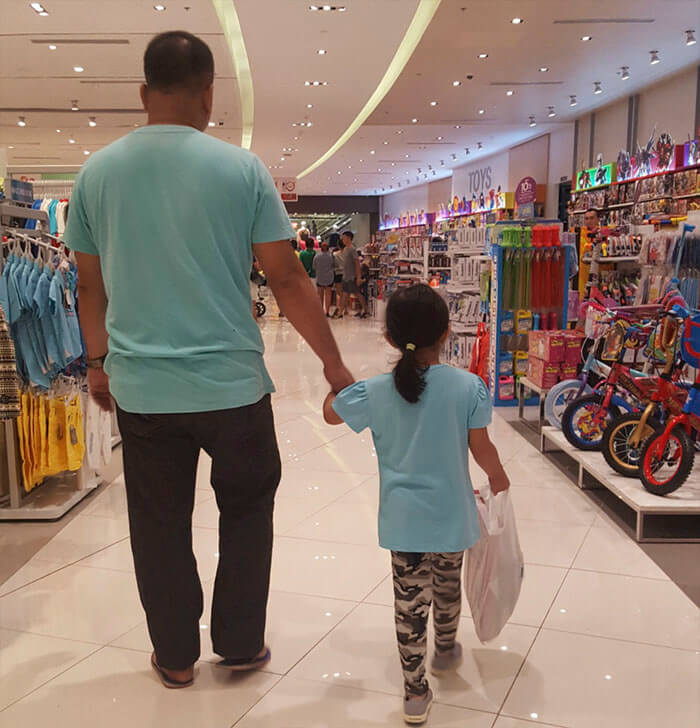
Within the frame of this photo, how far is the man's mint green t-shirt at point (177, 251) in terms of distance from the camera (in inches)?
71.5

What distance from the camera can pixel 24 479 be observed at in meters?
3.70

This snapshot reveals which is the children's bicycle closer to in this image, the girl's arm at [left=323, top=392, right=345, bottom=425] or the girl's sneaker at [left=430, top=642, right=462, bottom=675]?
the girl's sneaker at [left=430, top=642, right=462, bottom=675]

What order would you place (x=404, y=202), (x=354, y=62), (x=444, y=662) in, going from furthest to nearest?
(x=404, y=202) < (x=354, y=62) < (x=444, y=662)

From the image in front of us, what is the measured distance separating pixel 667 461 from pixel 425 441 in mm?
2045

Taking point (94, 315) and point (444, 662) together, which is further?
point (444, 662)

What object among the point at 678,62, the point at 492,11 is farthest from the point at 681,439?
the point at 678,62

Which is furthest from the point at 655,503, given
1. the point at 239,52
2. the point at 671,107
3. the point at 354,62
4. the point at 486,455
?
the point at 671,107

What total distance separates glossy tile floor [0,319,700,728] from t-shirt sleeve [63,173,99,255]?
1277 millimetres

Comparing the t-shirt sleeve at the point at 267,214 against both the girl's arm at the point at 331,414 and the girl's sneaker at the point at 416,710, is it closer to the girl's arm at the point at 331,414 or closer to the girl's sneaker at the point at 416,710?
the girl's arm at the point at 331,414

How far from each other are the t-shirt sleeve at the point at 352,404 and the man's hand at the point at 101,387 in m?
0.69

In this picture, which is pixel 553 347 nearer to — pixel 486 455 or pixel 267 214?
pixel 486 455

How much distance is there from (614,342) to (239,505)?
269 centimetres

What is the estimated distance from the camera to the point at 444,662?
2.26 metres

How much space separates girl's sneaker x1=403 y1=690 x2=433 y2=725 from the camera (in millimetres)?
1980
